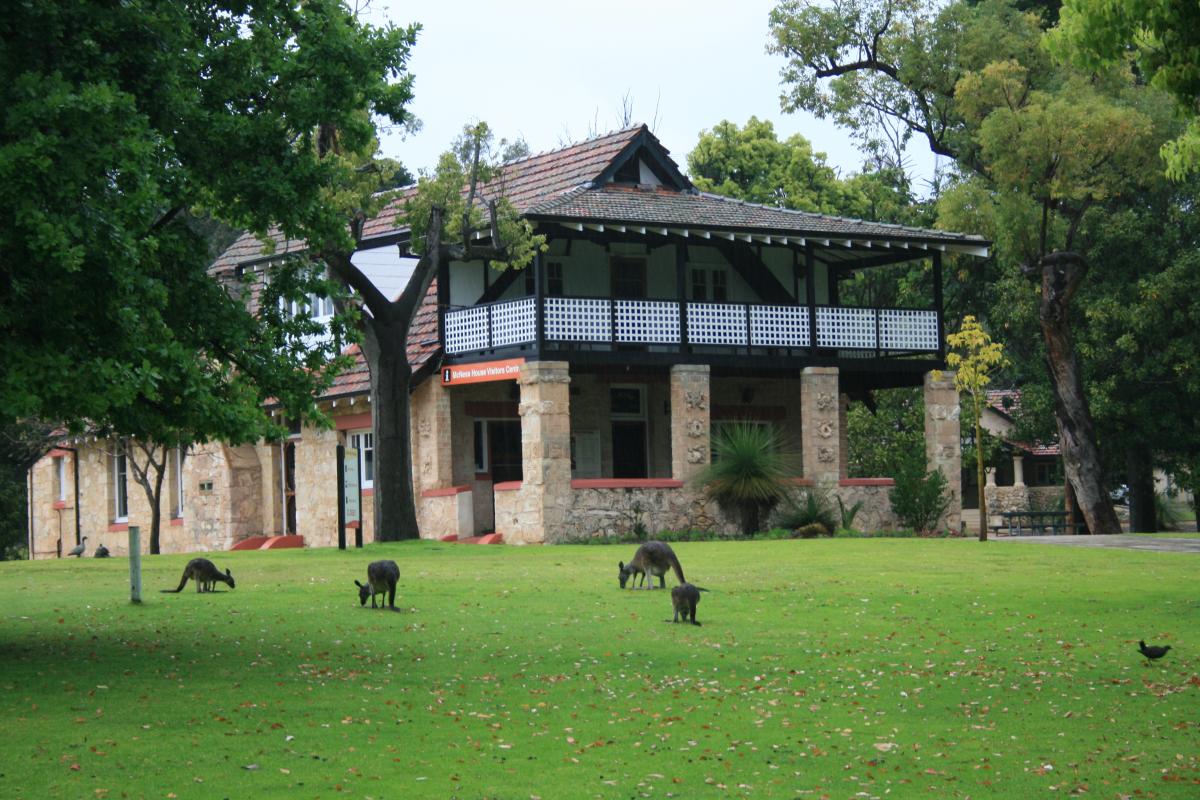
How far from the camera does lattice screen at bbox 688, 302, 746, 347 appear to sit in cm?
3775

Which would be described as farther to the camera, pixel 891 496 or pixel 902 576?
pixel 891 496

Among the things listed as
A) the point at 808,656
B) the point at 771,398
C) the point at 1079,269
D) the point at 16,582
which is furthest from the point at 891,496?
the point at 808,656

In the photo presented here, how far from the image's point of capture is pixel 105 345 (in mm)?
13719

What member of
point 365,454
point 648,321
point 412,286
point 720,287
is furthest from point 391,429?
point 720,287

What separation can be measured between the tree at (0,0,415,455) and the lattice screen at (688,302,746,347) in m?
20.3

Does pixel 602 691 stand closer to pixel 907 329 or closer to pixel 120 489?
pixel 907 329

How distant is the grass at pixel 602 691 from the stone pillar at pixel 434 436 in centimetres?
1555

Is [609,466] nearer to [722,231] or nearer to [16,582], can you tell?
[722,231]

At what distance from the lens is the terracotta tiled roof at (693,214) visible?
119 ft

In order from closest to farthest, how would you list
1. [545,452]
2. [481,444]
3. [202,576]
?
[202,576] → [545,452] → [481,444]

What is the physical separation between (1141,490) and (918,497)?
1132 cm

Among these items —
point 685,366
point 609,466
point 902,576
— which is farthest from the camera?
point 609,466

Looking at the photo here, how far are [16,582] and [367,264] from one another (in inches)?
758

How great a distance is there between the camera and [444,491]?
123 ft
